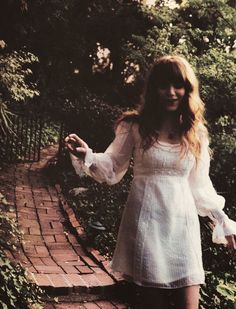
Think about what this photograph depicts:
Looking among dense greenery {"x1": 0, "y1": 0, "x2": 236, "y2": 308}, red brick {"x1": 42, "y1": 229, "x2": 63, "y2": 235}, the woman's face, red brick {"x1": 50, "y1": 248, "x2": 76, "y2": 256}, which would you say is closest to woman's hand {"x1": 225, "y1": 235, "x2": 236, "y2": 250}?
the woman's face

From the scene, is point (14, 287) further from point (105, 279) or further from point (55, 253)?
point (55, 253)

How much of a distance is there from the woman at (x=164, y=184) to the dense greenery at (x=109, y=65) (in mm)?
1598

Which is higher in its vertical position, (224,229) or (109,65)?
(109,65)

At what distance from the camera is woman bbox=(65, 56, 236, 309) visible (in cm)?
234

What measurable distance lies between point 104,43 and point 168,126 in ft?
42.6

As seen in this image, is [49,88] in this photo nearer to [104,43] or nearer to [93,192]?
[104,43]

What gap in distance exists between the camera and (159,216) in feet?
7.73

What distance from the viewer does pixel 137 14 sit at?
45.6ft

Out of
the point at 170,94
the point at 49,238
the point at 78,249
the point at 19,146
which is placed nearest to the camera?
the point at 170,94

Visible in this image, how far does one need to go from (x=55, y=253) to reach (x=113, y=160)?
2.76 meters

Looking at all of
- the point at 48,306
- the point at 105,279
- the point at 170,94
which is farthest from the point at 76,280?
the point at 170,94

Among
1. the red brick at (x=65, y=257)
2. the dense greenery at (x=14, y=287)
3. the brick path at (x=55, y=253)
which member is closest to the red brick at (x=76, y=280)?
the brick path at (x=55, y=253)

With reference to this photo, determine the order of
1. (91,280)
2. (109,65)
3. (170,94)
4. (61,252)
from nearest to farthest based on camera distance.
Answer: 1. (170,94)
2. (91,280)
3. (61,252)
4. (109,65)

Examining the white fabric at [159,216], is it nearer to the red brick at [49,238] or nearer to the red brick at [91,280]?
the red brick at [91,280]
